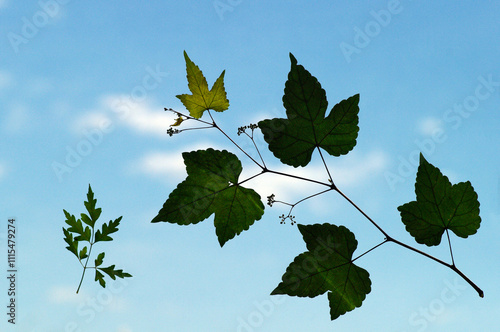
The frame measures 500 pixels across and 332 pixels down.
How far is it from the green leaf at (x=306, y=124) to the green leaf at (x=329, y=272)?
23 centimetres

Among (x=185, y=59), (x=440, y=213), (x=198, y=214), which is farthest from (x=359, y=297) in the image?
(x=185, y=59)

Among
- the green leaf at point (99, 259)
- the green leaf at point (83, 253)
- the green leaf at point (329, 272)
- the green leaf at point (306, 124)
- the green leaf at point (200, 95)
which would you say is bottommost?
the green leaf at point (329, 272)

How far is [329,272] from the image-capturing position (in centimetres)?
146

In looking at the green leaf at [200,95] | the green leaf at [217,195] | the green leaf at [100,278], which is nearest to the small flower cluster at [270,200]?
the green leaf at [217,195]

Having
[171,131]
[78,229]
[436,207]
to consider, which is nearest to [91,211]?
[78,229]

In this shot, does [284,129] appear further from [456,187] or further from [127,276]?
[127,276]

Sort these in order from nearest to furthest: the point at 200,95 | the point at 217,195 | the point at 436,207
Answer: the point at 436,207 < the point at 217,195 < the point at 200,95

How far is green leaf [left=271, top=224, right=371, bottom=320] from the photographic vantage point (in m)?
1.39

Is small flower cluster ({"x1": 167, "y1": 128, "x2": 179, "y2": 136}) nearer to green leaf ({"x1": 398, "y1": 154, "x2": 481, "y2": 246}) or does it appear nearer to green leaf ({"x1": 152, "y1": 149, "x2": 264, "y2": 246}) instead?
green leaf ({"x1": 152, "y1": 149, "x2": 264, "y2": 246})

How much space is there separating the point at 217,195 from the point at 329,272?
430 millimetres

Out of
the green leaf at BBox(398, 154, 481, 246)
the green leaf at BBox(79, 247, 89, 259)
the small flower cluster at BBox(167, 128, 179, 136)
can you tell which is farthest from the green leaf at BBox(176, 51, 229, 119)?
the green leaf at BBox(79, 247, 89, 259)

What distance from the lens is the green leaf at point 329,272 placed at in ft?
4.57

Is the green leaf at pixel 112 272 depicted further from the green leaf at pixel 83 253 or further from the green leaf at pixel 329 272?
the green leaf at pixel 329 272

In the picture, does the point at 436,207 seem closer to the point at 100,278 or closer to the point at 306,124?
the point at 306,124
